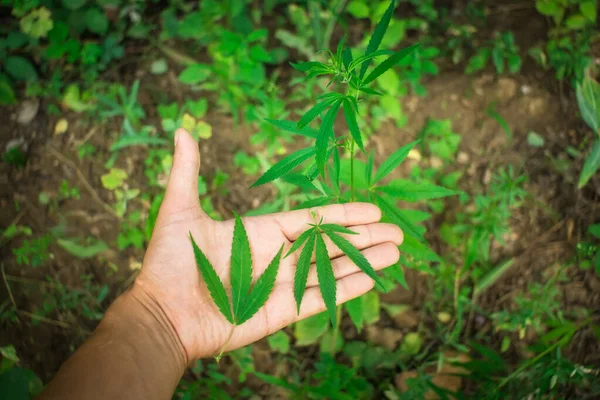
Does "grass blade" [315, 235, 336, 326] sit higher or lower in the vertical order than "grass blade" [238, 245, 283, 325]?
higher

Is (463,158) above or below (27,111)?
below

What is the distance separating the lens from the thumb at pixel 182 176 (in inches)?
73.7

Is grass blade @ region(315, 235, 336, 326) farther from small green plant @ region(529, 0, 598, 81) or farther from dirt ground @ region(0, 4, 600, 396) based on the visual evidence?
small green plant @ region(529, 0, 598, 81)

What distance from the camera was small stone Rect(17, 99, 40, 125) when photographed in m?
3.18

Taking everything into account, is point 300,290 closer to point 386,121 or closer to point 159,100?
point 386,121

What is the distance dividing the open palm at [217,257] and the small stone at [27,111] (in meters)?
1.93

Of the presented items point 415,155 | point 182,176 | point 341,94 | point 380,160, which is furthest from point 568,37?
point 182,176

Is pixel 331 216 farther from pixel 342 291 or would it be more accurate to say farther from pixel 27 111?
pixel 27 111

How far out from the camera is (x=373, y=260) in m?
1.97

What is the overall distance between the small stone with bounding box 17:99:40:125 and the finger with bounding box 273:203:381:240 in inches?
88.0

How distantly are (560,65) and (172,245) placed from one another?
2.83 metres

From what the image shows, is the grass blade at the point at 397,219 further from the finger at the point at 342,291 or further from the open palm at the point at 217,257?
the finger at the point at 342,291

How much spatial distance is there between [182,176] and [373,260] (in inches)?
35.7

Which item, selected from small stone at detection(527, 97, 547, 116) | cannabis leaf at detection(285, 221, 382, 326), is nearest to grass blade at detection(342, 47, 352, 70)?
cannabis leaf at detection(285, 221, 382, 326)
